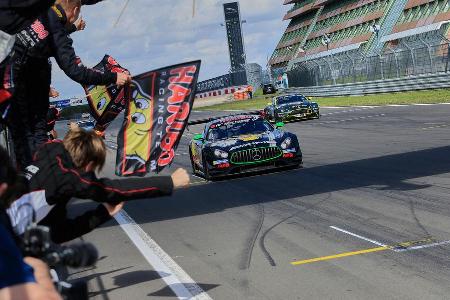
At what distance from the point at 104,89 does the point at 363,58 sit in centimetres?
3865

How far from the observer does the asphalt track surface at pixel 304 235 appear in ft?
21.0

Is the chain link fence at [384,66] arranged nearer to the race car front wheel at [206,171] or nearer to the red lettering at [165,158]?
the race car front wheel at [206,171]

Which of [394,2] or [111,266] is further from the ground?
[394,2]

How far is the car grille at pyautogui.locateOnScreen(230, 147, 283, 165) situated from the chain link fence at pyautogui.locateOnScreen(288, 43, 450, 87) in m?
22.0

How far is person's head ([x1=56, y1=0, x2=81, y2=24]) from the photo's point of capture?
18.5ft

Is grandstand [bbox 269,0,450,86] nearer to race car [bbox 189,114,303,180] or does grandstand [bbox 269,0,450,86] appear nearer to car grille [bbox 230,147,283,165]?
race car [bbox 189,114,303,180]

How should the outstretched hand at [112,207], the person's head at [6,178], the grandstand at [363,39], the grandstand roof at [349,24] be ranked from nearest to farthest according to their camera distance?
the person's head at [6,178] → the outstretched hand at [112,207] → the grandstand at [363,39] → the grandstand roof at [349,24]

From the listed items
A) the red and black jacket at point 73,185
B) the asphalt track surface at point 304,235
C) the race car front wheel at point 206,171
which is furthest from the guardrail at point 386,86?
the red and black jacket at point 73,185

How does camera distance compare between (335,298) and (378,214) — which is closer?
(335,298)

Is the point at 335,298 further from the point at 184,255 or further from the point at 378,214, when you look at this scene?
the point at 378,214

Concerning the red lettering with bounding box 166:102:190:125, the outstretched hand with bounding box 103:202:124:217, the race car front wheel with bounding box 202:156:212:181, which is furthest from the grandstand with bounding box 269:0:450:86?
the outstretched hand with bounding box 103:202:124:217

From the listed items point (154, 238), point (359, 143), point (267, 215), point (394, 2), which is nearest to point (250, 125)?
point (359, 143)

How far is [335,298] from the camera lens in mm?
5840

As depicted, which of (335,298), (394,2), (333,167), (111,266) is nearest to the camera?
(335,298)
